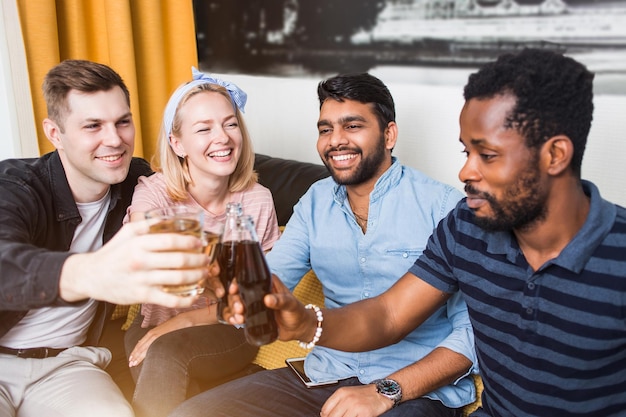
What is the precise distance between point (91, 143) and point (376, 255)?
897mm

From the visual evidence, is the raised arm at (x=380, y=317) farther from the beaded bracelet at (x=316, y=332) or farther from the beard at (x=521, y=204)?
the beard at (x=521, y=204)

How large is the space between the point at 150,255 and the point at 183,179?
1127 mm

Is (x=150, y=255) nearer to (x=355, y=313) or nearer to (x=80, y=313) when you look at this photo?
(x=355, y=313)

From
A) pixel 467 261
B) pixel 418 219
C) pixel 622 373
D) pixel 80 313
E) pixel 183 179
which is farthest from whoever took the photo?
pixel 183 179

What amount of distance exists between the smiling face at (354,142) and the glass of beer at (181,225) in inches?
28.3

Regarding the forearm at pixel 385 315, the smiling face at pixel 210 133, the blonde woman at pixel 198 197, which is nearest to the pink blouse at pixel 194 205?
the blonde woman at pixel 198 197

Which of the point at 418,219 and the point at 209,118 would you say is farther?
the point at 209,118

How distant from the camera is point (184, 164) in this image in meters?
2.01

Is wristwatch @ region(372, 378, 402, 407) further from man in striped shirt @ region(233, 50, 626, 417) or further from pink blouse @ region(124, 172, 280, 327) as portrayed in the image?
pink blouse @ region(124, 172, 280, 327)

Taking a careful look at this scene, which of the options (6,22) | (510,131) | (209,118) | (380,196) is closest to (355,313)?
(380,196)

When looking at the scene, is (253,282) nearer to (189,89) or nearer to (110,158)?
(110,158)

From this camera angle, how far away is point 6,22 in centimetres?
249

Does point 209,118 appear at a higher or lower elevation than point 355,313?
higher

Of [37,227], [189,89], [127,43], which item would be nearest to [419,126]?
[189,89]
